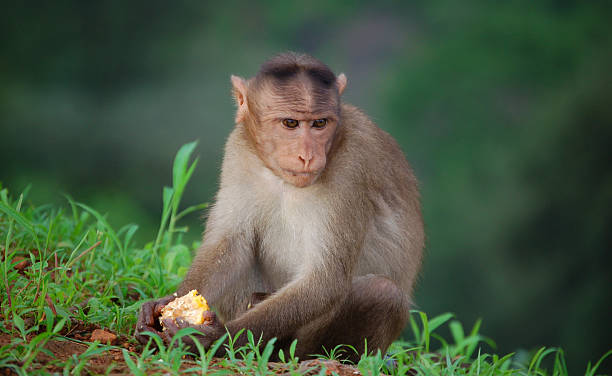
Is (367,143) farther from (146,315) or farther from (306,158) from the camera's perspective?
(146,315)

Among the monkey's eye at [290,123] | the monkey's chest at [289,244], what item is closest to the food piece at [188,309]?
the monkey's chest at [289,244]

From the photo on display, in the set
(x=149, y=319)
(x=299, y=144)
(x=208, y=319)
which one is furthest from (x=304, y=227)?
(x=149, y=319)

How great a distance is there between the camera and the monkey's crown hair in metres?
4.61

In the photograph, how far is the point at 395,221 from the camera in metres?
5.21

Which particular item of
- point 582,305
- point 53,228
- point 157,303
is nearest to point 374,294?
point 157,303

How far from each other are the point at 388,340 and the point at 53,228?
259cm

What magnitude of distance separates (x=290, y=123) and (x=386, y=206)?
1015 millimetres

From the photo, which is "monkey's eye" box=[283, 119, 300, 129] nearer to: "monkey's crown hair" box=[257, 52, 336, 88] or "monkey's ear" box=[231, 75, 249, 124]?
"monkey's crown hair" box=[257, 52, 336, 88]

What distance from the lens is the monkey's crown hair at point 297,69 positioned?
4.61 m

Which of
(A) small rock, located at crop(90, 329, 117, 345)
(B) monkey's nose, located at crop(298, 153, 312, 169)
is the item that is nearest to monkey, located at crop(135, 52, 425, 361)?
(B) monkey's nose, located at crop(298, 153, 312, 169)

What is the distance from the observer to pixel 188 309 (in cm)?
→ 445

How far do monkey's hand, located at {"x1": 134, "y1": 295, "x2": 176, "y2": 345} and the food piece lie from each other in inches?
1.7

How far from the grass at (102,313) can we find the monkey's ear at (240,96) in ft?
3.93

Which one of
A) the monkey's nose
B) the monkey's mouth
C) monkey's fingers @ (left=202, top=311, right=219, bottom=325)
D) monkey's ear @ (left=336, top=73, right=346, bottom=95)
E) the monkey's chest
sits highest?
monkey's ear @ (left=336, top=73, right=346, bottom=95)
